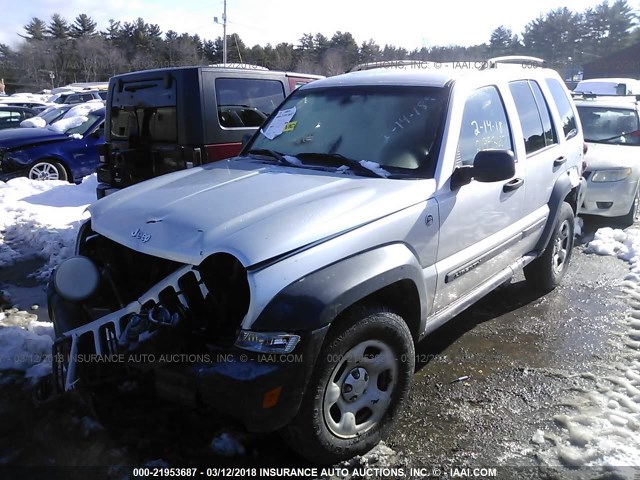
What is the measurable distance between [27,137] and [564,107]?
8.79m

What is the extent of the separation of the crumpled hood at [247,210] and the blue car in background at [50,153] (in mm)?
7267

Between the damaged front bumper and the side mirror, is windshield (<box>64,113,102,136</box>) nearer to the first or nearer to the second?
the damaged front bumper

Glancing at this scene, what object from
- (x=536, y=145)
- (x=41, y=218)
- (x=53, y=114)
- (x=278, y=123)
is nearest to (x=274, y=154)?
(x=278, y=123)

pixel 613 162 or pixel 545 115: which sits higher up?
pixel 545 115

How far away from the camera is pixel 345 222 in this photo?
2.60 meters

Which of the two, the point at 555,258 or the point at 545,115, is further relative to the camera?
the point at 555,258

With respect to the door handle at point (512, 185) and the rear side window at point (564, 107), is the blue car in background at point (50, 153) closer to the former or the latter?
the rear side window at point (564, 107)

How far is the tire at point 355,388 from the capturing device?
2.45 metres

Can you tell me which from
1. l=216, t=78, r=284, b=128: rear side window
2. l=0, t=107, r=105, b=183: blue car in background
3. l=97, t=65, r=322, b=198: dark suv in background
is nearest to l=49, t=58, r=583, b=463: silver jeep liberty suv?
l=97, t=65, r=322, b=198: dark suv in background

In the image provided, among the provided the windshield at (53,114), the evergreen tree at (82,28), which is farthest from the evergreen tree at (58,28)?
the windshield at (53,114)

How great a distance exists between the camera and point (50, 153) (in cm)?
950

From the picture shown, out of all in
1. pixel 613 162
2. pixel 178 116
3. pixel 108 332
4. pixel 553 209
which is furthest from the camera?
pixel 613 162

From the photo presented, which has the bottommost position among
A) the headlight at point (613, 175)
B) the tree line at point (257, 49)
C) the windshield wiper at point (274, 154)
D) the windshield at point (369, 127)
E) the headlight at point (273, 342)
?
the headlight at point (273, 342)

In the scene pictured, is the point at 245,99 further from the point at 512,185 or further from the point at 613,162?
the point at 613,162
